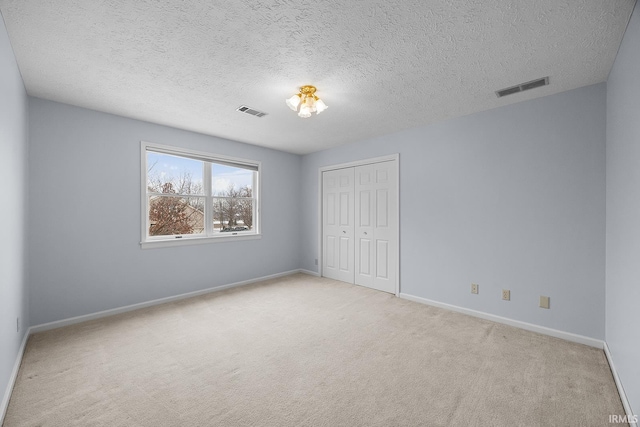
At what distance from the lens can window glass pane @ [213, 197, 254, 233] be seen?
4473mm

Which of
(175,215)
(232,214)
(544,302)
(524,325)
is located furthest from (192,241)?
(544,302)

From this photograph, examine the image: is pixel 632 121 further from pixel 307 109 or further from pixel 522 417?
pixel 307 109

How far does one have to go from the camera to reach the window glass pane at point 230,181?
4426 mm

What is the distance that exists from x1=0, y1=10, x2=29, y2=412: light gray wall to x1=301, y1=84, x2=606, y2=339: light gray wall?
3.97 metres

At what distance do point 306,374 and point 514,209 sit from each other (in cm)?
276

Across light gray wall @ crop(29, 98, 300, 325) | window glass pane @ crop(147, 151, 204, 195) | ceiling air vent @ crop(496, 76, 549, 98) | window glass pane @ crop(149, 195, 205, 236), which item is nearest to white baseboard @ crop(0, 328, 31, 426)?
light gray wall @ crop(29, 98, 300, 325)

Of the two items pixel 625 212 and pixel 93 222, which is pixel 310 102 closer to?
pixel 625 212

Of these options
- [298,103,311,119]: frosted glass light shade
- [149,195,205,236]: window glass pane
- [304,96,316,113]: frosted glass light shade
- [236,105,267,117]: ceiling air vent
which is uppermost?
[236,105,267,117]: ceiling air vent

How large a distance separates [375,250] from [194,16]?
3.68 meters

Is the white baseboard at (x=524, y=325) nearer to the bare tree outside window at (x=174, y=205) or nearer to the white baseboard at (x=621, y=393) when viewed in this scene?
the white baseboard at (x=621, y=393)

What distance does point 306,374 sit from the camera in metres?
2.16

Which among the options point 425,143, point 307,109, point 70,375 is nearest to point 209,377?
point 70,375

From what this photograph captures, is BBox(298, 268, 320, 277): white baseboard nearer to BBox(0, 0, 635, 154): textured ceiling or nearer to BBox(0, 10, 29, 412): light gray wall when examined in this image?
BBox(0, 0, 635, 154): textured ceiling

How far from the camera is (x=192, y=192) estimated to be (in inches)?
164
